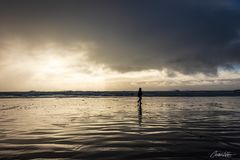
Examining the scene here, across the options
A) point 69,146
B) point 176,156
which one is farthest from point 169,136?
point 69,146

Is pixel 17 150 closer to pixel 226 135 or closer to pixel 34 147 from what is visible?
pixel 34 147

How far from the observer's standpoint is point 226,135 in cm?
1184

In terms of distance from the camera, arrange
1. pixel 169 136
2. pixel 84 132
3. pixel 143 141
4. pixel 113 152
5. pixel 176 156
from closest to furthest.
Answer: pixel 176 156, pixel 113 152, pixel 143 141, pixel 169 136, pixel 84 132

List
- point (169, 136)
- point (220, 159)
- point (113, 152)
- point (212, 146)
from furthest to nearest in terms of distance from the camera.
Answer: point (169, 136), point (212, 146), point (113, 152), point (220, 159)

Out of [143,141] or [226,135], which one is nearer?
[143,141]

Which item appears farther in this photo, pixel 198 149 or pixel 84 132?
pixel 84 132

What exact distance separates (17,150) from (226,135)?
27.3ft

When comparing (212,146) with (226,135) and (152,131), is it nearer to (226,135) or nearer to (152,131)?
(226,135)

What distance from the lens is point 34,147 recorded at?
9.66 metres

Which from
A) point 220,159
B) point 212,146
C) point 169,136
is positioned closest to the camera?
point 220,159

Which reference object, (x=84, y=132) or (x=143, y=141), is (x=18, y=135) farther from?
(x=143, y=141)

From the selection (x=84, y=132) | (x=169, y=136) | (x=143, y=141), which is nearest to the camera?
(x=143, y=141)

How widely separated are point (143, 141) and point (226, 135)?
3.83 metres

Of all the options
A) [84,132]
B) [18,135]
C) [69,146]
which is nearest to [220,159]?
[69,146]
